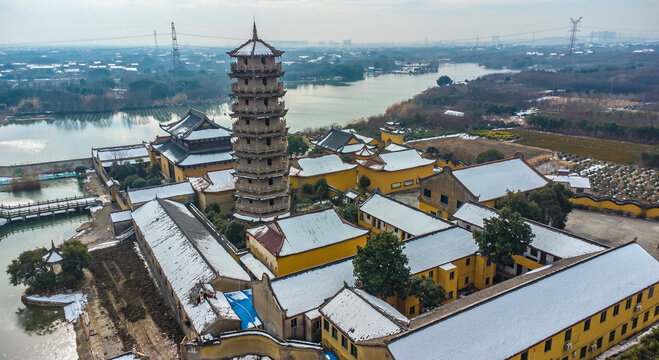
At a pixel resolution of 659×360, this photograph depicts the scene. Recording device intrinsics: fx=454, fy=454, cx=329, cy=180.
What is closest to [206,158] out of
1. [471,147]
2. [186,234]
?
[186,234]

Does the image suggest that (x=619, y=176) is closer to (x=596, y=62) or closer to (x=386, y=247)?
(x=386, y=247)

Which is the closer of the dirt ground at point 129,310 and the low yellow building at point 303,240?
the dirt ground at point 129,310

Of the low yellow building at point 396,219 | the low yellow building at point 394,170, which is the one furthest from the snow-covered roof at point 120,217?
the low yellow building at point 394,170

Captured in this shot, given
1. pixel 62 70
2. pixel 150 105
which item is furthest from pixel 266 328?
pixel 62 70

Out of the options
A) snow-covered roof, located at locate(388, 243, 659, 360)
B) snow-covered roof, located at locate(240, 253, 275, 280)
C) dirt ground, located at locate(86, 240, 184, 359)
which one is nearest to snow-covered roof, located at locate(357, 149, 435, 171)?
snow-covered roof, located at locate(240, 253, 275, 280)

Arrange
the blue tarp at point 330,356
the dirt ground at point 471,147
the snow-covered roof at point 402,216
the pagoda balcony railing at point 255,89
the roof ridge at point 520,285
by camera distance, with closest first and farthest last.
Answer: the roof ridge at point 520,285 → the blue tarp at point 330,356 → the snow-covered roof at point 402,216 → the pagoda balcony railing at point 255,89 → the dirt ground at point 471,147

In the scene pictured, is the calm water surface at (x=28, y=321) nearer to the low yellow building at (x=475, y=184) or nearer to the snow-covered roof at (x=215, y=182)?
the snow-covered roof at (x=215, y=182)
